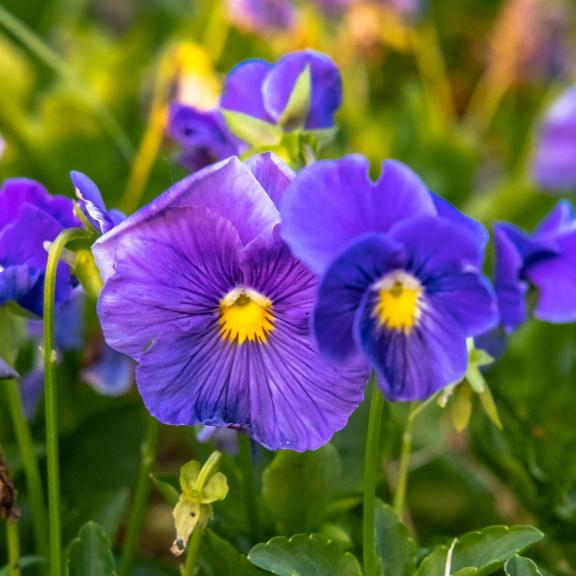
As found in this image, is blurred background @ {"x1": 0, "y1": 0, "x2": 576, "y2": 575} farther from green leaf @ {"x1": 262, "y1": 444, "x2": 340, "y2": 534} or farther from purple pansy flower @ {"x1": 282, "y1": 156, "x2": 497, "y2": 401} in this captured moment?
purple pansy flower @ {"x1": 282, "y1": 156, "x2": 497, "y2": 401}

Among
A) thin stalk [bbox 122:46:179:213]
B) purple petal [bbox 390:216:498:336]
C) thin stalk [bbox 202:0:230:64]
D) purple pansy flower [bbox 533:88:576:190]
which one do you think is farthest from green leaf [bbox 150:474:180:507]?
thin stalk [bbox 202:0:230:64]

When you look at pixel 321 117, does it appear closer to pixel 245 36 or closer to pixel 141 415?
pixel 141 415

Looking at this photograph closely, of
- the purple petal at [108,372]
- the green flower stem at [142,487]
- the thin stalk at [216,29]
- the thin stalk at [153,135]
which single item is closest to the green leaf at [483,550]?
the green flower stem at [142,487]

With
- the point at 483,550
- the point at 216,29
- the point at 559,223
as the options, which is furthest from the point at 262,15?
the point at 483,550

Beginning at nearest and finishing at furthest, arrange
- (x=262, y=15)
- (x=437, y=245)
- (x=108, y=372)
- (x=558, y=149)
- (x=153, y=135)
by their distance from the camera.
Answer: (x=437, y=245) → (x=108, y=372) → (x=153, y=135) → (x=558, y=149) → (x=262, y=15)

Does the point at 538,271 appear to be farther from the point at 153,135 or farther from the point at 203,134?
the point at 153,135

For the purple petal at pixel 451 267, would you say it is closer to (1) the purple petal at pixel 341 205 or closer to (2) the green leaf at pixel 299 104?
(1) the purple petal at pixel 341 205

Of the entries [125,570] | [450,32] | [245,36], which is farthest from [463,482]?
[450,32]
